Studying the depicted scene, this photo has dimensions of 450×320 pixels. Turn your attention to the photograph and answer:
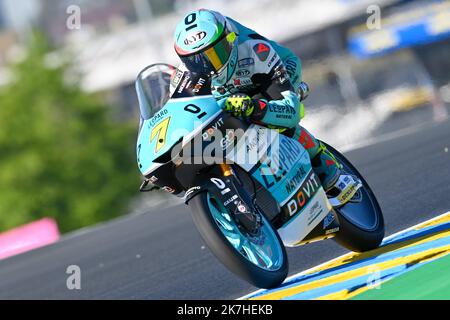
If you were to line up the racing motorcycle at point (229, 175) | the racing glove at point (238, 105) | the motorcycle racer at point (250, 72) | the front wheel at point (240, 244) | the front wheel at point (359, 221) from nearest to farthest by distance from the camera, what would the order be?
1. the front wheel at point (240, 244)
2. the racing motorcycle at point (229, 175)
3. the racing glove at point (238, 105)
4. the motorcycle racer at point (250, 72)
5. the front wheel at point (359, 221)

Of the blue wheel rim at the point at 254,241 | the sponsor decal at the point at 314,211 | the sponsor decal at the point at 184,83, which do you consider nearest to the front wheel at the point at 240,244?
the blue wheel rim at the point at 254,241

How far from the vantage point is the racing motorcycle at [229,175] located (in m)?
5.37

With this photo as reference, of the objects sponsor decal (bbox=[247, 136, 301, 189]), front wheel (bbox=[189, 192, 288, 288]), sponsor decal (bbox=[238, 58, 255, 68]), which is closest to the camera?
front wheel (bbox=[189, 192, 288, 288])

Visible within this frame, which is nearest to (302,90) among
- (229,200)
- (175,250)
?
(229,200)

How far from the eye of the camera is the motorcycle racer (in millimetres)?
5609

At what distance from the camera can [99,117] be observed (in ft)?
132

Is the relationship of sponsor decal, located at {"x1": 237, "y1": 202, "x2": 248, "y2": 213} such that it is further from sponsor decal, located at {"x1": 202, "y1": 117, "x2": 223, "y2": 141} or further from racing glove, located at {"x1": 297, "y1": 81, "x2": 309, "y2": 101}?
racing glove, located at {"x1": 297, "y1": 81, "x2": 309, "y2": 101}

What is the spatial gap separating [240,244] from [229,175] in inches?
15.3

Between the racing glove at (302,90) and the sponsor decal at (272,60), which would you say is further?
the racing glove at (302,90)

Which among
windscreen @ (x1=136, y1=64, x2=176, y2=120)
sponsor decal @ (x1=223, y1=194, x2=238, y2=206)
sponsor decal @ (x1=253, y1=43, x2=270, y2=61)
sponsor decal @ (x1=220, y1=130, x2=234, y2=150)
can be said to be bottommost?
sponsor decal @ (x1=223, y1=194, x2=238, y2=206)

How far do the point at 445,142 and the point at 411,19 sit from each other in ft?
42.9

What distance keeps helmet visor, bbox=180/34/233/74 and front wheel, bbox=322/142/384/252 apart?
1233 millimetres

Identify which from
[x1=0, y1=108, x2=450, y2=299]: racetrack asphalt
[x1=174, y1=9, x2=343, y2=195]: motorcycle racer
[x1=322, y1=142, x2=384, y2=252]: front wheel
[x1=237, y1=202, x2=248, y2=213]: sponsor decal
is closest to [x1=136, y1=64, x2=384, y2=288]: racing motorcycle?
[x1=237, y1=202, x2=248, y2=213]: sponsor decal

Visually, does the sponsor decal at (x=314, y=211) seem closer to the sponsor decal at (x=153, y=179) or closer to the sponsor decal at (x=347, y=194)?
the sponsor decal at (x=347, y=194)
